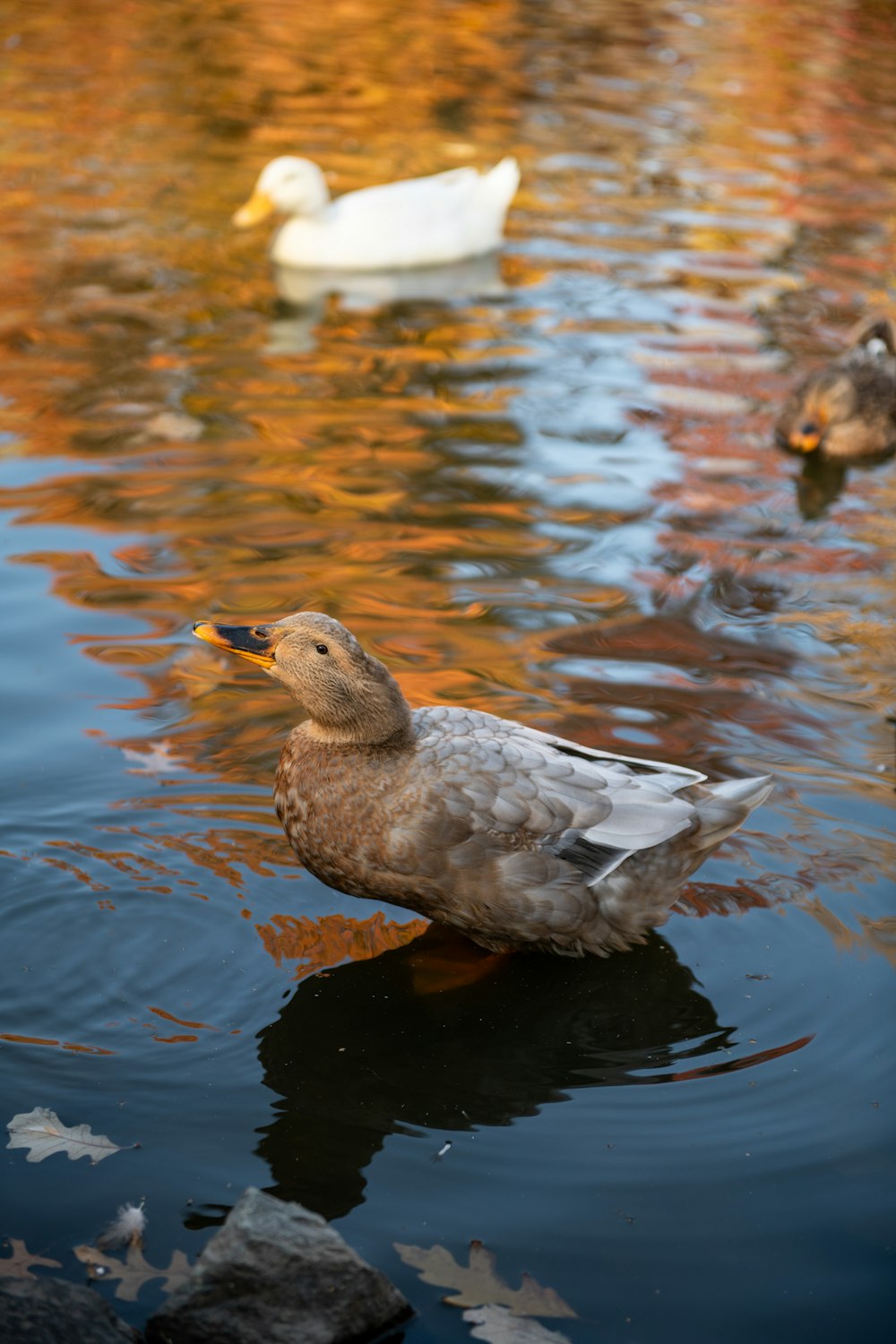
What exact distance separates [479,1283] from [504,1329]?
0.14 metres

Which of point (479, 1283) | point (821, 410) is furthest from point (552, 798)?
point (821, 410)

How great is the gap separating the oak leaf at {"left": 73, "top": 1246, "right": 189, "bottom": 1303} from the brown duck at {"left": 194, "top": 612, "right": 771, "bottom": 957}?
4.24 ft

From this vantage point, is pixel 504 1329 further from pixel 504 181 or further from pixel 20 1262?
pixel 504 181

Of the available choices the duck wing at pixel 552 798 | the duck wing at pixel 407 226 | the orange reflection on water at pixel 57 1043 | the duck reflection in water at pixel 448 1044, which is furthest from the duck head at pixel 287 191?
the orange reflection on water at pixel 57 1043

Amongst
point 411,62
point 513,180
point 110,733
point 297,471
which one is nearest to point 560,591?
point 297,471

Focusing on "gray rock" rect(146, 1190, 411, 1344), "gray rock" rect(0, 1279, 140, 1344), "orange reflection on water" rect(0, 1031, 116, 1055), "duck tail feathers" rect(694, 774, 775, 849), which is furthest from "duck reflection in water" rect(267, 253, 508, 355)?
"gray rock" rect(0, 1279, 140, 1344)

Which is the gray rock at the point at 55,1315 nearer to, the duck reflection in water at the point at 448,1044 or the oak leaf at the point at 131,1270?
the oak leaf at the point at 131,1270

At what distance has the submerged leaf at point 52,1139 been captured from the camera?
12.1ft

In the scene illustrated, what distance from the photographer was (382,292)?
10906mm

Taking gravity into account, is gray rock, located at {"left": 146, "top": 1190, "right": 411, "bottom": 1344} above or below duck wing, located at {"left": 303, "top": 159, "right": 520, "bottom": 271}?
below

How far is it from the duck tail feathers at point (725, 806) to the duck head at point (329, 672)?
93 centimetres

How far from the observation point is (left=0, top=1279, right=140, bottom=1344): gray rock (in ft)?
9.73

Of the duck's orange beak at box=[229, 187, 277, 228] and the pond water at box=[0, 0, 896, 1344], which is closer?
the pond water at box=[0, 0, 896, 1344]

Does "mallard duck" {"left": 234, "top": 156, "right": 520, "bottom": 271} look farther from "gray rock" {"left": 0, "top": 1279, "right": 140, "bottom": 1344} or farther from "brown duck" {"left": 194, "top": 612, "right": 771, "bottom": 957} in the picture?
"gray rock" {"left": 0, "top": 1279, "right": 140, "bottom": 1344}
